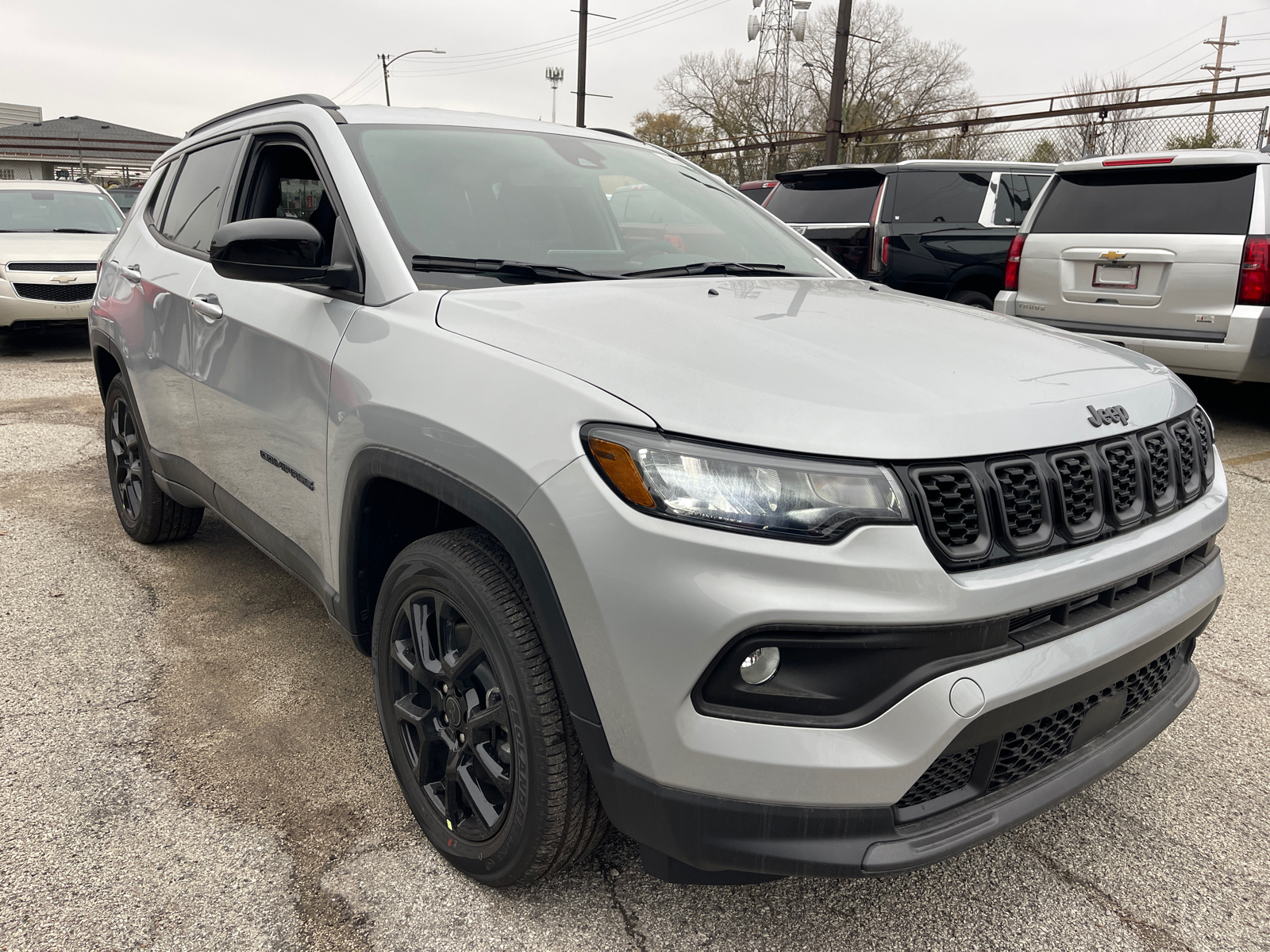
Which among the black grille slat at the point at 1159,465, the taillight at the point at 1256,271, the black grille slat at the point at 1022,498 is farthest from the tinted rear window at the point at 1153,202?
the black grille slat at the point at 1022,498

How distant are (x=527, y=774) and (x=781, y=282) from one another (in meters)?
1.59

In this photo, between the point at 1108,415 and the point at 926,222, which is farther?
the point at 926,222

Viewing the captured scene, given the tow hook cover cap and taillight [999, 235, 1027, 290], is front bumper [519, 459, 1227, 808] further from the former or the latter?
taillight [999, 235, 1027, 290]

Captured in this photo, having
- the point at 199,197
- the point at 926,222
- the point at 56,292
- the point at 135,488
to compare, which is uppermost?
the point at 926,222

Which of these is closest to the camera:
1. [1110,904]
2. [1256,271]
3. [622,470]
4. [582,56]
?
[622,470]

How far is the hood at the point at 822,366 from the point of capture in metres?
1.64

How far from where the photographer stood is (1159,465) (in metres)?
2.02

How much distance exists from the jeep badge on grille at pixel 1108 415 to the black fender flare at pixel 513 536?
1.12 m

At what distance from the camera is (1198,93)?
12.9 metres

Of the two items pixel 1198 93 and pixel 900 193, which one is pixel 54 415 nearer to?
pixel 900 193

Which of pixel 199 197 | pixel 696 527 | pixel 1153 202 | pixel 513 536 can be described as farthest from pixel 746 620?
pixel 1153 202

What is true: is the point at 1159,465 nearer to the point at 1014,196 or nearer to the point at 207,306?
the point at 207,306

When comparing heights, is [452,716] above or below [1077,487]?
below

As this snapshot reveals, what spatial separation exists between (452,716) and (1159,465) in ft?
5.41
